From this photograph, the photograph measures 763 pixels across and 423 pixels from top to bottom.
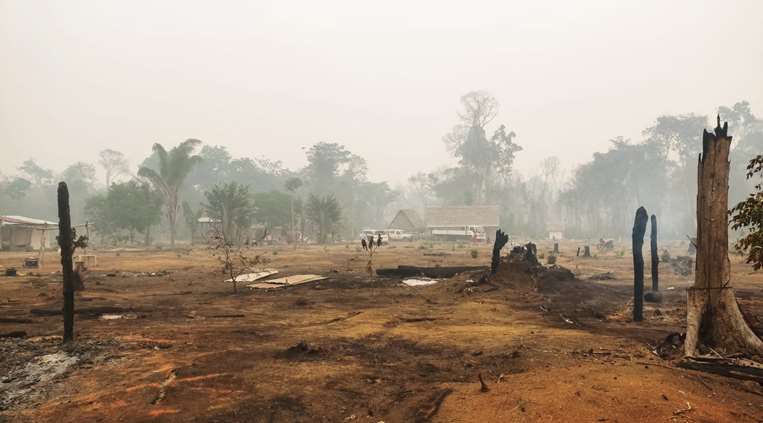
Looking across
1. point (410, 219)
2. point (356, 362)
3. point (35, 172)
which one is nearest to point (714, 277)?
point (356, 362)

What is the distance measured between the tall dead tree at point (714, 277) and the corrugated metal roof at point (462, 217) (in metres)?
58.2

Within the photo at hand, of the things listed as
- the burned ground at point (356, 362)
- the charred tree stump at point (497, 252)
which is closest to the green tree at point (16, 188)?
the burned ground at point (356, 362)

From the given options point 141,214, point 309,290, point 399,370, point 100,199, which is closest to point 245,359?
point 399,370

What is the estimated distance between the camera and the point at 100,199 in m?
48.8

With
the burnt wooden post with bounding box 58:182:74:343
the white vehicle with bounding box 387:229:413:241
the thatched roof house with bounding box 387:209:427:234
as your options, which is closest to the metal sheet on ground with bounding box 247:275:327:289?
the burnt wooden post with bounding box 58:182:74:343

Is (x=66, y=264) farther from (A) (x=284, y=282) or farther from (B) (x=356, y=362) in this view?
(A) (x=284, y=282)

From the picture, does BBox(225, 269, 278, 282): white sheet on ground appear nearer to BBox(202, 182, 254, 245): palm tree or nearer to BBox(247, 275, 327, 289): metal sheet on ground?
BBox(247, 275, 327, 289): metal sheet on ground

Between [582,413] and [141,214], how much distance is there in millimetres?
48402

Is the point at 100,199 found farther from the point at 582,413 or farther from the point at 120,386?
the point at 582,413

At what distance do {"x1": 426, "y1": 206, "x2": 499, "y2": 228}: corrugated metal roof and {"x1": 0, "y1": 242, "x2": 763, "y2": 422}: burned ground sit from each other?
51.5m

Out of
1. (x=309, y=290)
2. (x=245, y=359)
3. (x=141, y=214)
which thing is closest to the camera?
(x=245, y=359)

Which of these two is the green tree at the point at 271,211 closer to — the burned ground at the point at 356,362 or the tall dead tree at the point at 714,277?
the burned ground at the point at 356,362

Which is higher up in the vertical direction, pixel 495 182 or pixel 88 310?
pixel 495 182

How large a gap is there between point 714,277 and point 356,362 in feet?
17.1
